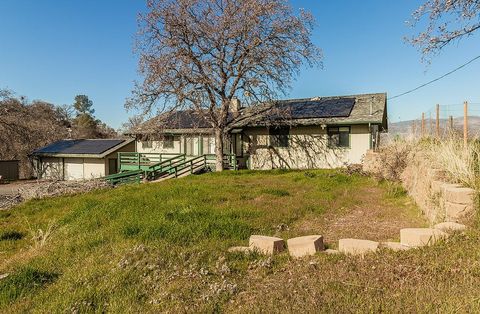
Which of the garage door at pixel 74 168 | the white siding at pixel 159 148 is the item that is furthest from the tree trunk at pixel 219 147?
the garage door at pixel 74 168

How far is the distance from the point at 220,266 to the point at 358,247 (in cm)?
185

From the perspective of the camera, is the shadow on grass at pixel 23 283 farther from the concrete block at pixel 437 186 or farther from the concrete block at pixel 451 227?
the concrete block at pixel 437 186

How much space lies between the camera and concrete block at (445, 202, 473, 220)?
474 cm

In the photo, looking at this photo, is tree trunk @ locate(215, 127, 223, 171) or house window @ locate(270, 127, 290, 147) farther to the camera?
house window @ locate(270, 127, 290, 147)

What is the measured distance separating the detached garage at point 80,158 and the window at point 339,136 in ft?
55.6

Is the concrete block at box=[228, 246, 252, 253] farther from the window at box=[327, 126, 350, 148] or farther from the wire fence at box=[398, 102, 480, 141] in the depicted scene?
the window at box=[327, 126, 350, 148]

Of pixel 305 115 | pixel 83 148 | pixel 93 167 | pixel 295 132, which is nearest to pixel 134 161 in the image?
pixel 93 167

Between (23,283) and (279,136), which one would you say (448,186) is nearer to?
(23,283)

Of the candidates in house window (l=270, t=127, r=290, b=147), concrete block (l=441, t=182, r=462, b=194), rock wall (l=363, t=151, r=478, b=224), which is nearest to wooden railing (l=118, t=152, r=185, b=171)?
house window (l=270, t=127, r=290, b=147)

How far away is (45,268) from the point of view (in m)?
4.82

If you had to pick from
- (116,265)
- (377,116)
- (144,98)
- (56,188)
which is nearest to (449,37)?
(377,116)

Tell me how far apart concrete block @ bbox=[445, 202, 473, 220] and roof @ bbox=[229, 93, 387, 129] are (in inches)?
524

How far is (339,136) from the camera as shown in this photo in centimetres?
1923

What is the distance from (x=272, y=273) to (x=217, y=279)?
68 cm
